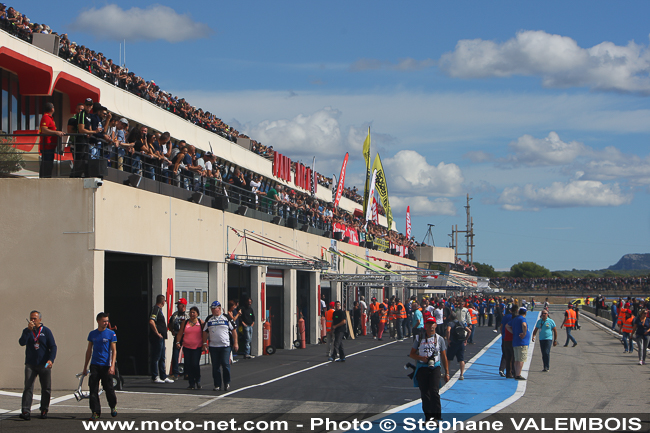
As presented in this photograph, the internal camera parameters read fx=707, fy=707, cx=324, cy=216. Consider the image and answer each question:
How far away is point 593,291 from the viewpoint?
11006cm

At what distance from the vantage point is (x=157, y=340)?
617 inches

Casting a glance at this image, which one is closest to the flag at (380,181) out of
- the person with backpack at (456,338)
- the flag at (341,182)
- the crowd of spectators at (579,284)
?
the flag at (341,182)

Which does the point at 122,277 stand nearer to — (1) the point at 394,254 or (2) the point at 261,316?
(2) the point at 261,316

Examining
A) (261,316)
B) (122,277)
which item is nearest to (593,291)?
(261,316)

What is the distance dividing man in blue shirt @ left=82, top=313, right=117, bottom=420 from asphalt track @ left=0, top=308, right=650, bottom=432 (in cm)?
65

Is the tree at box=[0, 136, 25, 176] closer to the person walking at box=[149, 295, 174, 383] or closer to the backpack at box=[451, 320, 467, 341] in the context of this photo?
the person walking at box=[149, 295, 174, 383]

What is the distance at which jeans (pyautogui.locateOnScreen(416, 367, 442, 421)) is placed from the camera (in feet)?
36.0

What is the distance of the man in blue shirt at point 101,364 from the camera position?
36.3 feet

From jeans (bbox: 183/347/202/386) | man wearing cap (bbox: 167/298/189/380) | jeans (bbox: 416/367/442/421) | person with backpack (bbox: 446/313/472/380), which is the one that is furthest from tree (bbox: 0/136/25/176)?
person with backpack (bbox: 446/313/472/380)

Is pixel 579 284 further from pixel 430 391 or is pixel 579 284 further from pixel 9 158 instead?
pixel 430 391

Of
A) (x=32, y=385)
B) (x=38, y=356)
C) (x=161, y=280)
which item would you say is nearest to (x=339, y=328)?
(x=161, y=280)

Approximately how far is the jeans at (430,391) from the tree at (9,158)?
33.9ft

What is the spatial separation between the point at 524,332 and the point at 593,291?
330 feet

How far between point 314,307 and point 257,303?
6505 mm
